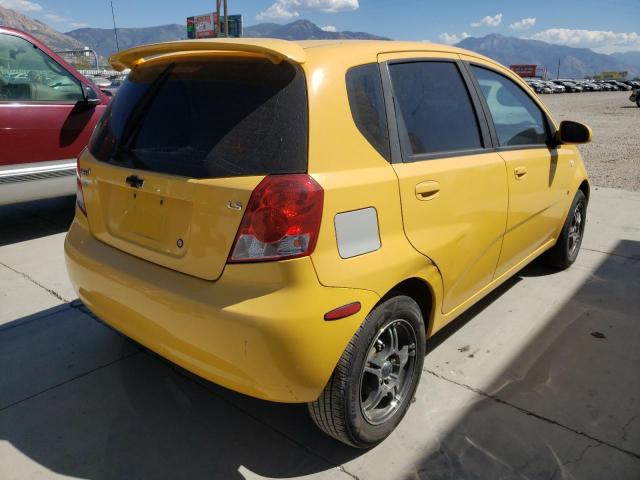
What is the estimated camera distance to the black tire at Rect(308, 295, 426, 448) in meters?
2.00

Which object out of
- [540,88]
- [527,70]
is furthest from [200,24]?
[527,70]

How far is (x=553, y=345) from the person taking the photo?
318 centimetres

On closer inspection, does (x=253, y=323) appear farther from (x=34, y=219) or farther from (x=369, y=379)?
(x=34, y=219)

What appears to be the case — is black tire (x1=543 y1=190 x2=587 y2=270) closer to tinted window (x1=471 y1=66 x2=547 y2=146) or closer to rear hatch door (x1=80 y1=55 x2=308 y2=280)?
tinted window (x1=471 y1=66 x2=547 y2=146)

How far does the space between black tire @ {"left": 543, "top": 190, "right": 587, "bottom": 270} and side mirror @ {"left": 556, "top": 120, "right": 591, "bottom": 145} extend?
70 cm

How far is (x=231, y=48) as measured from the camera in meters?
2.00

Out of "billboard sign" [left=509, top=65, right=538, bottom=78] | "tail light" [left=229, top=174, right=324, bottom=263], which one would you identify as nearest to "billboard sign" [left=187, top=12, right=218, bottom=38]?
"billboard sign" [left=509, top=65, right=538, bottom=78]

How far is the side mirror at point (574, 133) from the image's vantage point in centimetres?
351

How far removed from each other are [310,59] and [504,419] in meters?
1.91

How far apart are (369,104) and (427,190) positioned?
18.3 inches

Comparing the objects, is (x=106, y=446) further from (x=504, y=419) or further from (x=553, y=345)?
(x=553, y=345)

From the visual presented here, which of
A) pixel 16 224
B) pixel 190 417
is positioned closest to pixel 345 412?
pixel 190 417

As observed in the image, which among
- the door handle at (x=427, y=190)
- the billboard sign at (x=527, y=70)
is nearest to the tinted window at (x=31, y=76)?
the door handle at (x=427, y=190)

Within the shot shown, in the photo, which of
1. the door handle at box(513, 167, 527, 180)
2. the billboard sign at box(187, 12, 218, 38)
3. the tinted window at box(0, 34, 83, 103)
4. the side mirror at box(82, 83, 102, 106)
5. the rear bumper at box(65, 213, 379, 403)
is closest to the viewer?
the rear bumper at box(65, 213, 379, 403)
